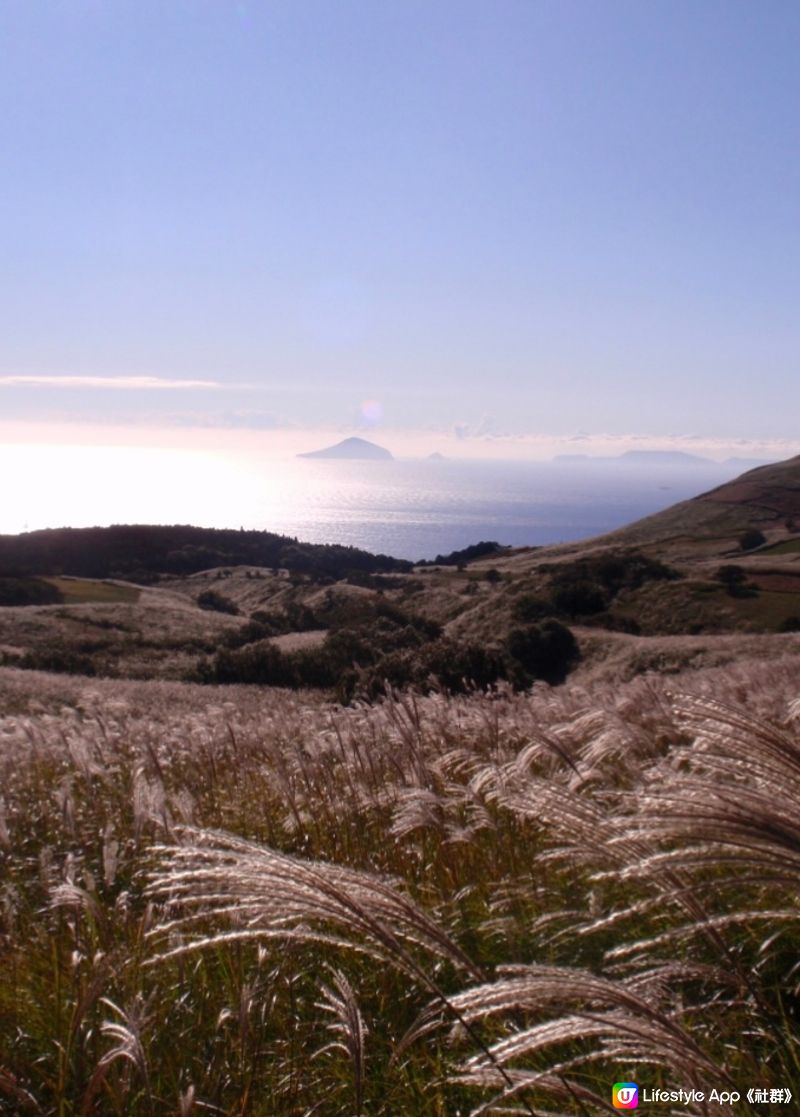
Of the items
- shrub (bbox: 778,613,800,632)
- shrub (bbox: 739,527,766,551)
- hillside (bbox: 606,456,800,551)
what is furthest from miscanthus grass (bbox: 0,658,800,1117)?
hillside (bbox: 606,456,800,551)

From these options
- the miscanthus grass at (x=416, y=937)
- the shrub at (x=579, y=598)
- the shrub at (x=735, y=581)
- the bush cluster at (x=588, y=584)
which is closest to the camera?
the miscanthus grass at (x=416, y=937)

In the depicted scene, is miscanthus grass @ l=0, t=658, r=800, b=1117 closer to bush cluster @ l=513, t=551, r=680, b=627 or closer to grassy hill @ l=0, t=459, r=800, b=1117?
grassy hill @ l=0, t=459, r=800, b=1117

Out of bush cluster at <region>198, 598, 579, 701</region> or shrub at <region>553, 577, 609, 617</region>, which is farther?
shrub at <region>553, 577, 609, 617</region>

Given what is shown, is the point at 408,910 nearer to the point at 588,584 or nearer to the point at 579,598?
the point at 579,598

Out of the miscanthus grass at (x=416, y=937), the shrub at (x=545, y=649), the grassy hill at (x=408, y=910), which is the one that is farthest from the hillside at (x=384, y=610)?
the miscanthus grass at (x=416, y=937)

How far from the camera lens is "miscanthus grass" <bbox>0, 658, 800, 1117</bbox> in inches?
60.9

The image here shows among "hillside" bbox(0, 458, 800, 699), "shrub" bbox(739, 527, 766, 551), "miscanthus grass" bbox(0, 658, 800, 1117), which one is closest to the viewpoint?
"miscanthus grass" bbox(0, 658, 800, 1117)

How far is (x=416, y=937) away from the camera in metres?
1.70

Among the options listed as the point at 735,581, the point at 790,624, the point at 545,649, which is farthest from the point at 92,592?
the point at 790,624

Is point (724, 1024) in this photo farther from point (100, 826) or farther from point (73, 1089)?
point (100, 826)

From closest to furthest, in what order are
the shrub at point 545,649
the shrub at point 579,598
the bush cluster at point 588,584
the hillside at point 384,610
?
the hillside at point 384,610 → the shrub at point 545,649 → the bush cluster at point 588,584 → the shrub at point 579,598

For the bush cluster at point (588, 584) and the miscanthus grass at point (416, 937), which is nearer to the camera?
the miscanthus grass at point (416, 937)

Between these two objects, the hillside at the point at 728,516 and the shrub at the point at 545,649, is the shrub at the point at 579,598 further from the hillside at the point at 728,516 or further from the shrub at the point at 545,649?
the hillside at the point at 728,516

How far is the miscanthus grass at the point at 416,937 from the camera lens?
1.55 m
